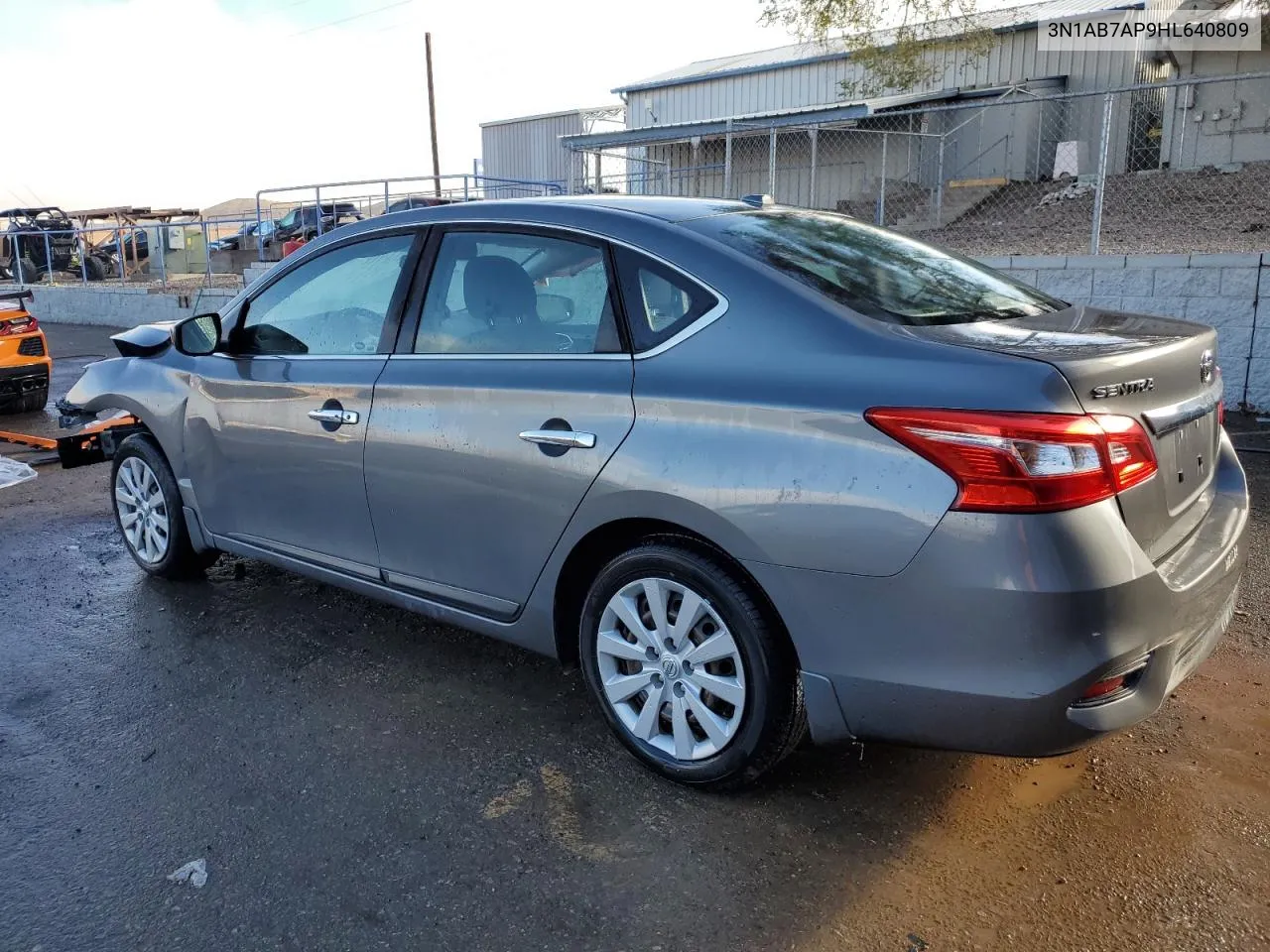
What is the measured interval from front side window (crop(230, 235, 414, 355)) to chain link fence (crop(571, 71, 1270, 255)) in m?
9.33

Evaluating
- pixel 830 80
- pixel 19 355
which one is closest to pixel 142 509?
pixel 19 355

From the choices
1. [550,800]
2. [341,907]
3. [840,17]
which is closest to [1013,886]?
[550,800]

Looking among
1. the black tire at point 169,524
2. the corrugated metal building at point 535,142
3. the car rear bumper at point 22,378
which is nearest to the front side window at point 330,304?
the black tire at point 169,524

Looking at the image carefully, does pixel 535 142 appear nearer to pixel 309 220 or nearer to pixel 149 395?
pixel 309 220

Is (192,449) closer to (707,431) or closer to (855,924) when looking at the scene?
(707,431)

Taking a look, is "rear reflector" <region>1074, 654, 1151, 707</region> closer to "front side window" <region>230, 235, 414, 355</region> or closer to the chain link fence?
"front side window" <region>230, 235, 414, 355</region>

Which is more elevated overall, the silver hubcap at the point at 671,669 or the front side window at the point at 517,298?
→ the front side window at the point at 517,298

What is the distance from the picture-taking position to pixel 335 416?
3.70 metres

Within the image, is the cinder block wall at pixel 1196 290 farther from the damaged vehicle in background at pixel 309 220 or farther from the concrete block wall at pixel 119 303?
the damaged vehicle in background at pixel 309 220

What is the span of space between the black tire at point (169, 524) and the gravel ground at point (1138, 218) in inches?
311

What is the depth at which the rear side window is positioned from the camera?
2.88 m

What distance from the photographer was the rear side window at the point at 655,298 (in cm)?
288

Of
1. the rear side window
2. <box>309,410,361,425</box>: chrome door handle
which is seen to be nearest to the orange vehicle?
<box>309,410,361,425</box>: chrome door handle

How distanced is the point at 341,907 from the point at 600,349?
166cm
